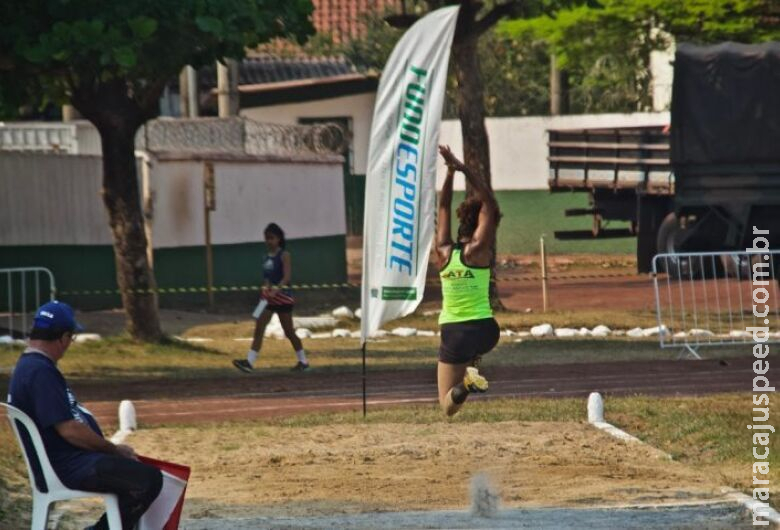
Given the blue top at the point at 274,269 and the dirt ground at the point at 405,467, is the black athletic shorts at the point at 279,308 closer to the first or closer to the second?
the blue top at the point at 274,269

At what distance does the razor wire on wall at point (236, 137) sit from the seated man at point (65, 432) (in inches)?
857

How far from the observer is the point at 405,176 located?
1452 centimetres

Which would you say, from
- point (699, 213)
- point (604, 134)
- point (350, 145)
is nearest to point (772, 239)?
point (699, 213)

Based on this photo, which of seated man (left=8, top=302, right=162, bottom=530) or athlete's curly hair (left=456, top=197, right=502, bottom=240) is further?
athlete's curly hair (left=456, top=197, right=502, bottom=240)

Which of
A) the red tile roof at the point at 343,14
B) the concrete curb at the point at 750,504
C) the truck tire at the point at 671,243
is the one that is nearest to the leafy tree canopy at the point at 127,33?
the concrete curb at the point at 750,504

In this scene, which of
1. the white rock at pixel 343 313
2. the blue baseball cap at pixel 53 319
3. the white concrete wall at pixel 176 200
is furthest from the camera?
the white concrete wall at pixel 176 200

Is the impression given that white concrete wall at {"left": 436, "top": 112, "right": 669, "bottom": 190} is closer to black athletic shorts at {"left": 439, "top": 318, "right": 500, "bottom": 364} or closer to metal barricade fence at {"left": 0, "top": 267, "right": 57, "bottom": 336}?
metal barricade fence at {"left": 0, "top": 267, "right": 57, "bottom": 336}

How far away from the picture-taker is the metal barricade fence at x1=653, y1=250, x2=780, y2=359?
72.0 ft

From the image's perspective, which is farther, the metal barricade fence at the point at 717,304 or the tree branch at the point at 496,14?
the tree branch at the point at 496,14

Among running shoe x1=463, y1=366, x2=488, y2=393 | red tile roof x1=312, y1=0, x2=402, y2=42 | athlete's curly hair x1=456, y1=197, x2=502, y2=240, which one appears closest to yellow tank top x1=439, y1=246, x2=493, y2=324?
athlete's curly hair x1=456, y1=197, x2=502, y2=240

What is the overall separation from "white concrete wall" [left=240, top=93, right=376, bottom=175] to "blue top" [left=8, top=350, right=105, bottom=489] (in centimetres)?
3331

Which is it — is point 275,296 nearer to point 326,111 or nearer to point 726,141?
point 726,141

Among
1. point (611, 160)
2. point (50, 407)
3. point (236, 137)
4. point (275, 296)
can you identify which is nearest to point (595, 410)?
point (275, 296)

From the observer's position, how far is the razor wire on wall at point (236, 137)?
104 ft
